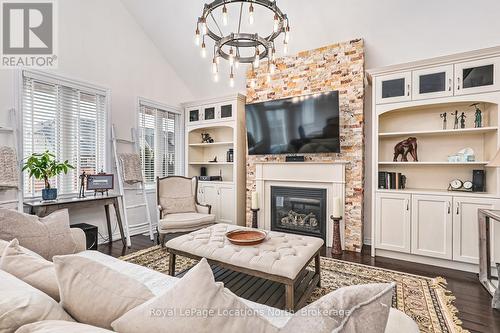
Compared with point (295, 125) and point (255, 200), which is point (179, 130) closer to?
point (255, 200)

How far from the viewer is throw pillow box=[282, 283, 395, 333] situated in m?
0.64

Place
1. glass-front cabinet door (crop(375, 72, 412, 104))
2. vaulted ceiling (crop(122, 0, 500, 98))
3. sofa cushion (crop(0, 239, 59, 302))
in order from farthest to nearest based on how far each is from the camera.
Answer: glass-front cabinet door (crop(375, 72, 412, 104))
vaulted ceiling (crop(122, 0, 500, 98))
sofa cushion (crop(0, 239, 59, 302))

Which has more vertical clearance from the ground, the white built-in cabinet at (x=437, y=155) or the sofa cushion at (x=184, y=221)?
the white built-in cabinet at (x=437, y=155)

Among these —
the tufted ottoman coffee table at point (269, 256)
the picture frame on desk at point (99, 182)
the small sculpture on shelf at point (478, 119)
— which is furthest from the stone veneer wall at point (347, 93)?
the picture frame on desk at point (99, 182)

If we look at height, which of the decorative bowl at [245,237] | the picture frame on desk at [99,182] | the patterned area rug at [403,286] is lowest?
the patterned area rug at [403,286]

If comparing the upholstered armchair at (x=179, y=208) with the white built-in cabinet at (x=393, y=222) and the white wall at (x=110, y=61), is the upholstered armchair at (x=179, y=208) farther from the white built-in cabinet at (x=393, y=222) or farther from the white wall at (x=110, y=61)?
the white built-in cabinet at (x=393, y=222)

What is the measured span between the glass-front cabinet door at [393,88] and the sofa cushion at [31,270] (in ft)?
12.0

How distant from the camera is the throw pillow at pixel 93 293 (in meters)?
0.86

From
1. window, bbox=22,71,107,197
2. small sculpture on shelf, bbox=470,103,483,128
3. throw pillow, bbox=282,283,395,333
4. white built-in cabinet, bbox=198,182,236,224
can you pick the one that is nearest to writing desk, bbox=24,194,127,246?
window, bbox=22,71,107,197

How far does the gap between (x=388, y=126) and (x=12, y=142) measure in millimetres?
4894

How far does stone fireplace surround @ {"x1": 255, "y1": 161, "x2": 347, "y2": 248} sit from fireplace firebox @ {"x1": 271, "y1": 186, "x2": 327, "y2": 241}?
0.07m

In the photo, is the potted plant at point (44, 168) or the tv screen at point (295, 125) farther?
the tv screen at point (295, 125)

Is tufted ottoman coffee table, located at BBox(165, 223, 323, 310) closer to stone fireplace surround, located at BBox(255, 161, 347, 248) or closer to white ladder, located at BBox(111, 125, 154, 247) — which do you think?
stone fireplace surround, located at BBox(255, 161, 347, 248)

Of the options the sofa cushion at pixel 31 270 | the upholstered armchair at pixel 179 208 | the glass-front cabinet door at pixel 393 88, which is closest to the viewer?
the sofa cushion at pixel 31 270
